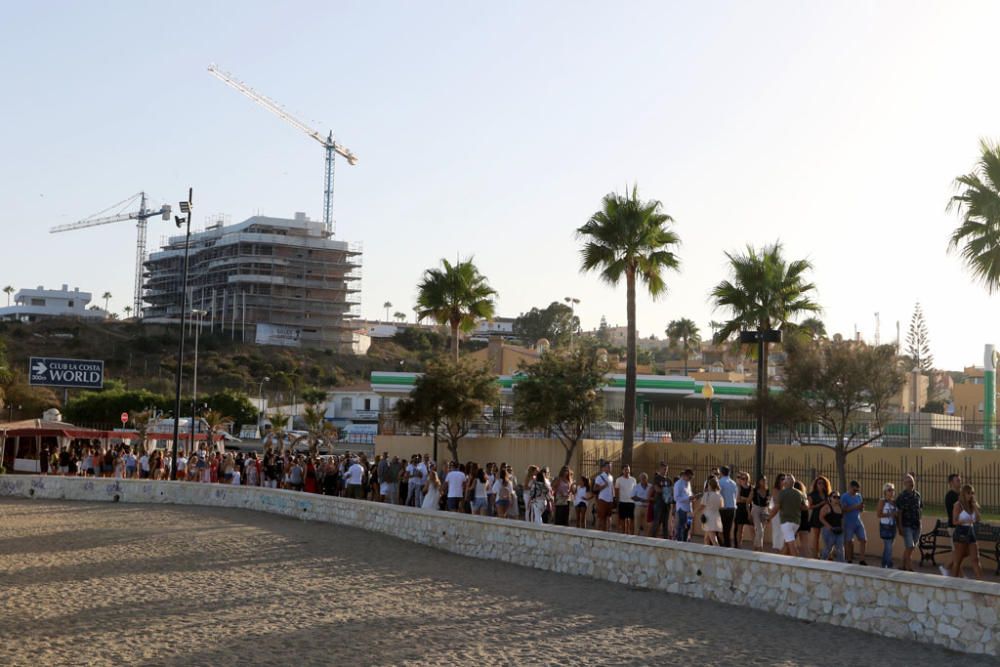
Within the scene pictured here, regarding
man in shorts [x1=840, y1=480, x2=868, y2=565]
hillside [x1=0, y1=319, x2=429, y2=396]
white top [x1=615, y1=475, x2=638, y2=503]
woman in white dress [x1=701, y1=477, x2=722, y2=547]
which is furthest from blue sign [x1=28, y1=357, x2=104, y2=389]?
hillside [x1=0, y1=319, x2=429, y2=396]

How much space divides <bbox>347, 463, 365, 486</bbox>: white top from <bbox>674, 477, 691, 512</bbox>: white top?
1029cm

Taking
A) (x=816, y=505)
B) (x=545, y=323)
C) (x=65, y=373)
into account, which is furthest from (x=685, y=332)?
(x=816, y=505)

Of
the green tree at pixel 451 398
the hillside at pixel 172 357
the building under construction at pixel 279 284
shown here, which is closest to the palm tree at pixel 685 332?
the hillside at pixel 172 357

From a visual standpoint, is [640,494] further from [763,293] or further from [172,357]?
[172,357]

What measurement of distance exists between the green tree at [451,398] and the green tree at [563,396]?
184 cm

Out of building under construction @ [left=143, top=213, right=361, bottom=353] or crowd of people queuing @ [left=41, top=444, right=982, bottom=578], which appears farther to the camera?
building under construction @ [left=143, top=213, right=361, bottom=353]

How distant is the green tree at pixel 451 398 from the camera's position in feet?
107

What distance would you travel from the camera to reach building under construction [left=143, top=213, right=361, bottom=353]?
141 meters

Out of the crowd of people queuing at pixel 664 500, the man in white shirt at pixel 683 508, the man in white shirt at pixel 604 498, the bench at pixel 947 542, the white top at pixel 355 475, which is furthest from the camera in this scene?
the white top at pixel 355 475

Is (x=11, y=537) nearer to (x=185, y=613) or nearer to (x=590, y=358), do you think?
(x=185, y=613)

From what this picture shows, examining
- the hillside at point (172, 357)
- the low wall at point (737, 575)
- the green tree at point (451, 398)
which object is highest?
the hillside at point (172, 357)

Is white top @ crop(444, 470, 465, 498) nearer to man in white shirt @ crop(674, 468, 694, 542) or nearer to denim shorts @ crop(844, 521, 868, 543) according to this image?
man in white shirt @ crop(674, 468, 694, 542)

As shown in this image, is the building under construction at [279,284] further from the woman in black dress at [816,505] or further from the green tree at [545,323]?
the woman in black dress at [816,505]

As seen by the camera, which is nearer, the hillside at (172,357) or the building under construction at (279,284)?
the hillside at (172,357)
